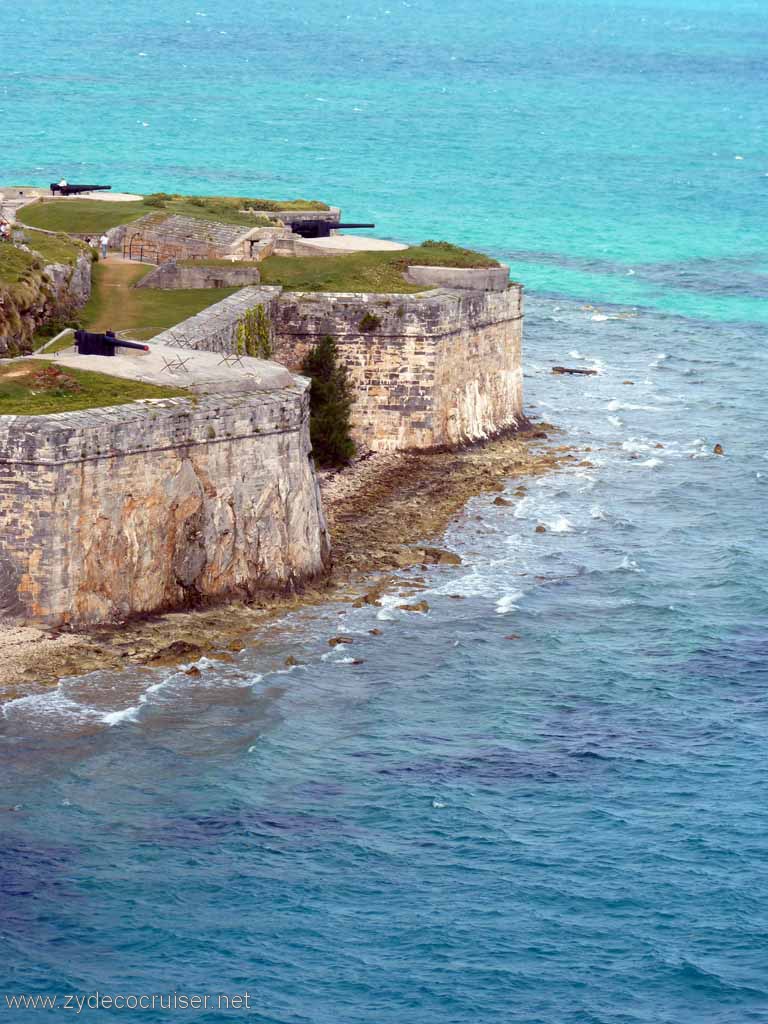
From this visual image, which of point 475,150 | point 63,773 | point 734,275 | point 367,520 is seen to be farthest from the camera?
point 475,150

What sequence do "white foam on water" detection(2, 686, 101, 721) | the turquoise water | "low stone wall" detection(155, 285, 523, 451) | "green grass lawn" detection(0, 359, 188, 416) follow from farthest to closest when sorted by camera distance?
1. "low stone wall" detection(155, 285, 523, 451)
2. "green grass lawn" detection(0, 359, 188, 416)
3. "white foam on water" detection(2, 686, 101, 721)
4. the turquoise water

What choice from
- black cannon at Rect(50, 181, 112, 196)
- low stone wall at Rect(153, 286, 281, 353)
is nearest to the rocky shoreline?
low stone wall at Rect(153, 286, 281, 353)

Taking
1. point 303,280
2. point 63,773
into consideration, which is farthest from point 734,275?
point 63,773

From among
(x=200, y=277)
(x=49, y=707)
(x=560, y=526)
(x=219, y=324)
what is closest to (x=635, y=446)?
(x=560, y=526)

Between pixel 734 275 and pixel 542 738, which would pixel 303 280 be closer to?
pixel 542 738

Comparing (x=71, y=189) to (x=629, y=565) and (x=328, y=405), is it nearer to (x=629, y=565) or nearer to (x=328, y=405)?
(x=328, y=405)

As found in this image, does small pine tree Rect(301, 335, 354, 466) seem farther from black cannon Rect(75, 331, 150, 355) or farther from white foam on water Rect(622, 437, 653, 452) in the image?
white foam on water Rect(622, 437, 653, 452)

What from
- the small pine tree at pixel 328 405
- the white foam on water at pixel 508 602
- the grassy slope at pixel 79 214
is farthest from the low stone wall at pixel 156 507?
the grassy slope at pixel 79 214
